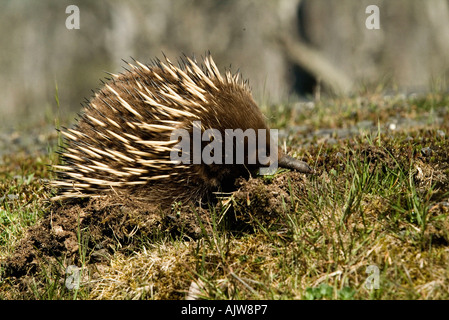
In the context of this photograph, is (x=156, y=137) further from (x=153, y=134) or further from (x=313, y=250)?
(x=313, y=250)

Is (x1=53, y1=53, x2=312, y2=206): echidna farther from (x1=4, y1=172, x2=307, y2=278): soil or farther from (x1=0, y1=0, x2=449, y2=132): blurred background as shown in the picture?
(x1=0, y1=0, x2=449, y2=132): blurred background

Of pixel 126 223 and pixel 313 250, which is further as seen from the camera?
pixel 126 223

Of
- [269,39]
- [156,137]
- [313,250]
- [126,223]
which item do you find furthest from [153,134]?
[269,39]

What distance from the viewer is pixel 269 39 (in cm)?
1155

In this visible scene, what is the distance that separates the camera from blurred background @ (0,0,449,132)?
1122cm

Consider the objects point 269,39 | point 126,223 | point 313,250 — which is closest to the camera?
point 313,250

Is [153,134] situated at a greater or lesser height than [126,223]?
greater

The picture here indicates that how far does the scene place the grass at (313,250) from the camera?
2504 millimetres

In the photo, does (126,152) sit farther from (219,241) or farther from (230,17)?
(230,17)

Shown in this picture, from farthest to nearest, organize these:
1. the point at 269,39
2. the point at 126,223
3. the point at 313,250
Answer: the point at 269,39 → the point at 126,223 → the point at 313,250

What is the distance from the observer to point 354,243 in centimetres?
265

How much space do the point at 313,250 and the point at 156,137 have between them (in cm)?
131
